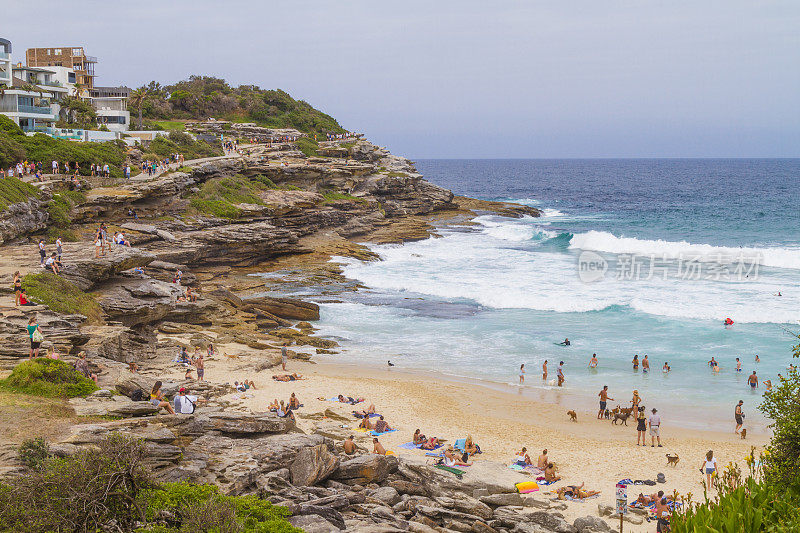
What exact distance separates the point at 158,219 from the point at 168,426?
27.4m

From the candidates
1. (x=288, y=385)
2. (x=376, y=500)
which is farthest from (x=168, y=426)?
(x=288, y=385)

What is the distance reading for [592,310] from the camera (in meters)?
32.4

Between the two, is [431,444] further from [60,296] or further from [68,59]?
[68,59]

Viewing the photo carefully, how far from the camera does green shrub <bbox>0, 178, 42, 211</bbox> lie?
2869 cm

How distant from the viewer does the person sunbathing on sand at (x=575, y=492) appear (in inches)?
562

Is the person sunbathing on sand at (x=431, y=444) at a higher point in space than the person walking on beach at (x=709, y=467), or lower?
lower

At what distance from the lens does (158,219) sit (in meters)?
37.4

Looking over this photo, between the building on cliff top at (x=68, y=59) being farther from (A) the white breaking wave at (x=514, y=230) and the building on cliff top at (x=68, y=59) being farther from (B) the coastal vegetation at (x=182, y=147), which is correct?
(A) the white breaking wave at (x=514, y=230)

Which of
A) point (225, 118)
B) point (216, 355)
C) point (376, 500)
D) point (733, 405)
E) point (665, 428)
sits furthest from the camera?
point (225, 118)

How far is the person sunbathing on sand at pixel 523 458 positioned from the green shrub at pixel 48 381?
10367 millimetres

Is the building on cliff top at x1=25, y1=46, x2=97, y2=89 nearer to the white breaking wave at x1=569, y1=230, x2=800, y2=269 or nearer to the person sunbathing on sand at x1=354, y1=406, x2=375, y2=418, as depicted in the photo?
the white breaking wave at x1=569, y1=230, x2=800, y2=269

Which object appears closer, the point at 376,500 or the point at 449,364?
the point at 376,500

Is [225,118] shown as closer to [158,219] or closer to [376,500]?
[158,219]

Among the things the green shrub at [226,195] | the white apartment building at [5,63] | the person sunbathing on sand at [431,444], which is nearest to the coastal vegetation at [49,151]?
the green shrub at [226,195]
